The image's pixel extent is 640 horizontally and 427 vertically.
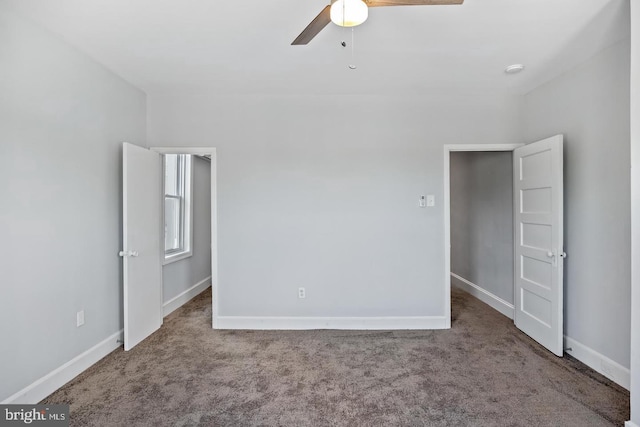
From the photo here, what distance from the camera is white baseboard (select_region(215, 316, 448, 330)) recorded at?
3430 mm

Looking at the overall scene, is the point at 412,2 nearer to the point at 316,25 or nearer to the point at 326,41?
the point at 316,25

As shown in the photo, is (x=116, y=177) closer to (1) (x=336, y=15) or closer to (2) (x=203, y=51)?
(2) (x=203, y=51)

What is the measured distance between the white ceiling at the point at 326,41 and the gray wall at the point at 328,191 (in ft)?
0.96

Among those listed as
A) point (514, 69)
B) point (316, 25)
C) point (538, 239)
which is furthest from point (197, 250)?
point (514, 69)

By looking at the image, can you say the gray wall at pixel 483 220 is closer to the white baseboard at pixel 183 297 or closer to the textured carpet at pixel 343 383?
the textured carpet at pixel 343 383

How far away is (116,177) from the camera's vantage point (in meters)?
2.95

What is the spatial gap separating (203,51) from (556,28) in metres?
2.56

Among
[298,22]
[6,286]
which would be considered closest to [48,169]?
[6,286]

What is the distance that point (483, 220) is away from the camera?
4277 mm

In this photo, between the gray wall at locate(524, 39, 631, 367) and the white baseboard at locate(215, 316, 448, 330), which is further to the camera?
the white baseboard at locate(215, 316, 448, 330)

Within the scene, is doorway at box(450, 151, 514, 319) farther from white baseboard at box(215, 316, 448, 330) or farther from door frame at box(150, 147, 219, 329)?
door frame at box(150, 147, 219, 329)

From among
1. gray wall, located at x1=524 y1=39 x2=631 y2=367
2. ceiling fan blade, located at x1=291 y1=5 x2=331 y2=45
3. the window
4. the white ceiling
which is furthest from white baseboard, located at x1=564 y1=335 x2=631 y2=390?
the window

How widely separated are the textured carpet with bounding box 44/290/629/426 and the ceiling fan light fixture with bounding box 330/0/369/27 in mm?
2228

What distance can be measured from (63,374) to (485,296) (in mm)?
4522
